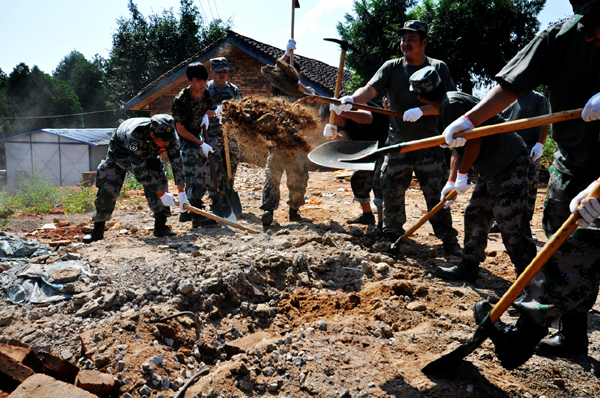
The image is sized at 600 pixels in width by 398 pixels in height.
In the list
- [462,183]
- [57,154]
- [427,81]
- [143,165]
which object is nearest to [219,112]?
[143,165]

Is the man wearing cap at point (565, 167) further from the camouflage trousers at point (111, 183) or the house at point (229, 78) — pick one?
the house at point (229, 78)

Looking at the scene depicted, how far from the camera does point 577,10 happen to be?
2.07 m

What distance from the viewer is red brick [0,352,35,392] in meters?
2.32

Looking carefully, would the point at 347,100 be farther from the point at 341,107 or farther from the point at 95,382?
the point at 95,382

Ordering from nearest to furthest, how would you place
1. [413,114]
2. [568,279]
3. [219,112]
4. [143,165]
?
[568,279] < [413,114] < [143,165] < [219,112]

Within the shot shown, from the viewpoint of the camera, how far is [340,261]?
3.99 metres

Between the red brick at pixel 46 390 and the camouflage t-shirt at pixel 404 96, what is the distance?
11.8 feet

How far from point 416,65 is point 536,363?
303 centimetres

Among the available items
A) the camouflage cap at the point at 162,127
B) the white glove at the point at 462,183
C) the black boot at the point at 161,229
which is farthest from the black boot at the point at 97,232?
the white glove at the point at 462,183

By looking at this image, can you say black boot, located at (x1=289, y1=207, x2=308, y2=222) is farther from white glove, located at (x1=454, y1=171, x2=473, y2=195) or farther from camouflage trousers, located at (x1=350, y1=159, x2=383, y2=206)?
white glove, located at (x1=454, y1=171, x2=473, y2=195)

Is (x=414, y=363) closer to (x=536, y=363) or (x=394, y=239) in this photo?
(x=536, y=363)

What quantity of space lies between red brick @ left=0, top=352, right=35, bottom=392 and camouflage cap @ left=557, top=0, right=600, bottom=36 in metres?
3.34

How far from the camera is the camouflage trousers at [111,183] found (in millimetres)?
5140

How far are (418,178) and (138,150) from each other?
3081mm
